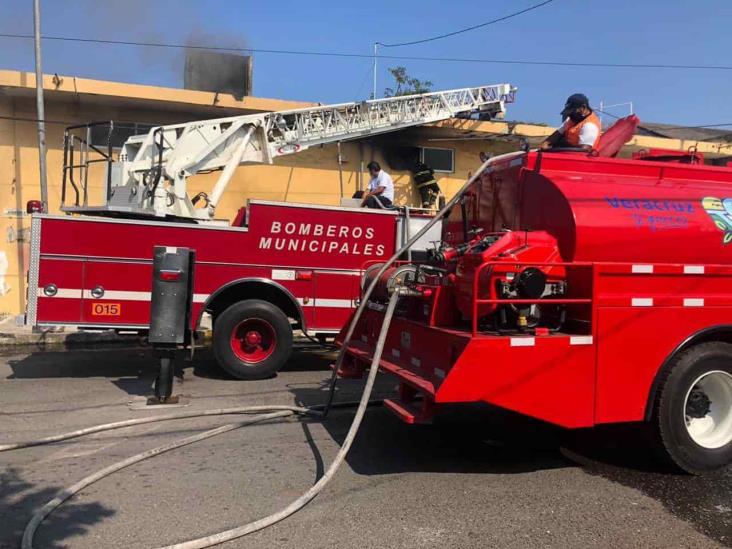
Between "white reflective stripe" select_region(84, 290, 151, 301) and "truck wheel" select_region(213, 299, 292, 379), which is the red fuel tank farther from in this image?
"white reflective stripe" select_region(84, 290, 151, 301)

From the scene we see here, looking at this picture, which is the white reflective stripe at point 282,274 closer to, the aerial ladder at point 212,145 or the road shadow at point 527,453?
the aerial ladder at point 212,145

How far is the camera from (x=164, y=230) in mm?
7465

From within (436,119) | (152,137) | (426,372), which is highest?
(436,119)

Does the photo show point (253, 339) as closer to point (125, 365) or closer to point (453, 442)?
point (125, 365)

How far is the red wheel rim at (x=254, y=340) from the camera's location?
25.5 ft

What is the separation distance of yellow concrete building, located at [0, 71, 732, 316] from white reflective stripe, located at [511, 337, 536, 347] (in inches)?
391

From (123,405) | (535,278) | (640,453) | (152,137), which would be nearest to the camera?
(535,278)

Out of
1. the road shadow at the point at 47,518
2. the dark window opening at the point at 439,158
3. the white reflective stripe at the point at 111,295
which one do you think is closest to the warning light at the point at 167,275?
the white reflective stripe at the point at 111,295

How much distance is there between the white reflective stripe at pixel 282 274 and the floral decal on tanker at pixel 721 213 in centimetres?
491

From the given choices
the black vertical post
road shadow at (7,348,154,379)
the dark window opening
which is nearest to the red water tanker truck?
the black vertical post

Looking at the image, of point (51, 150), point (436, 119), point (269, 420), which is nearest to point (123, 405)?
point (269, 420)

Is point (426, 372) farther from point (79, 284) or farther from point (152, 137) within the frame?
point (152, 137)

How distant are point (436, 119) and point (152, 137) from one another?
6.58m

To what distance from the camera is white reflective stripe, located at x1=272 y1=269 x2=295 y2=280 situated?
7.89 metres
